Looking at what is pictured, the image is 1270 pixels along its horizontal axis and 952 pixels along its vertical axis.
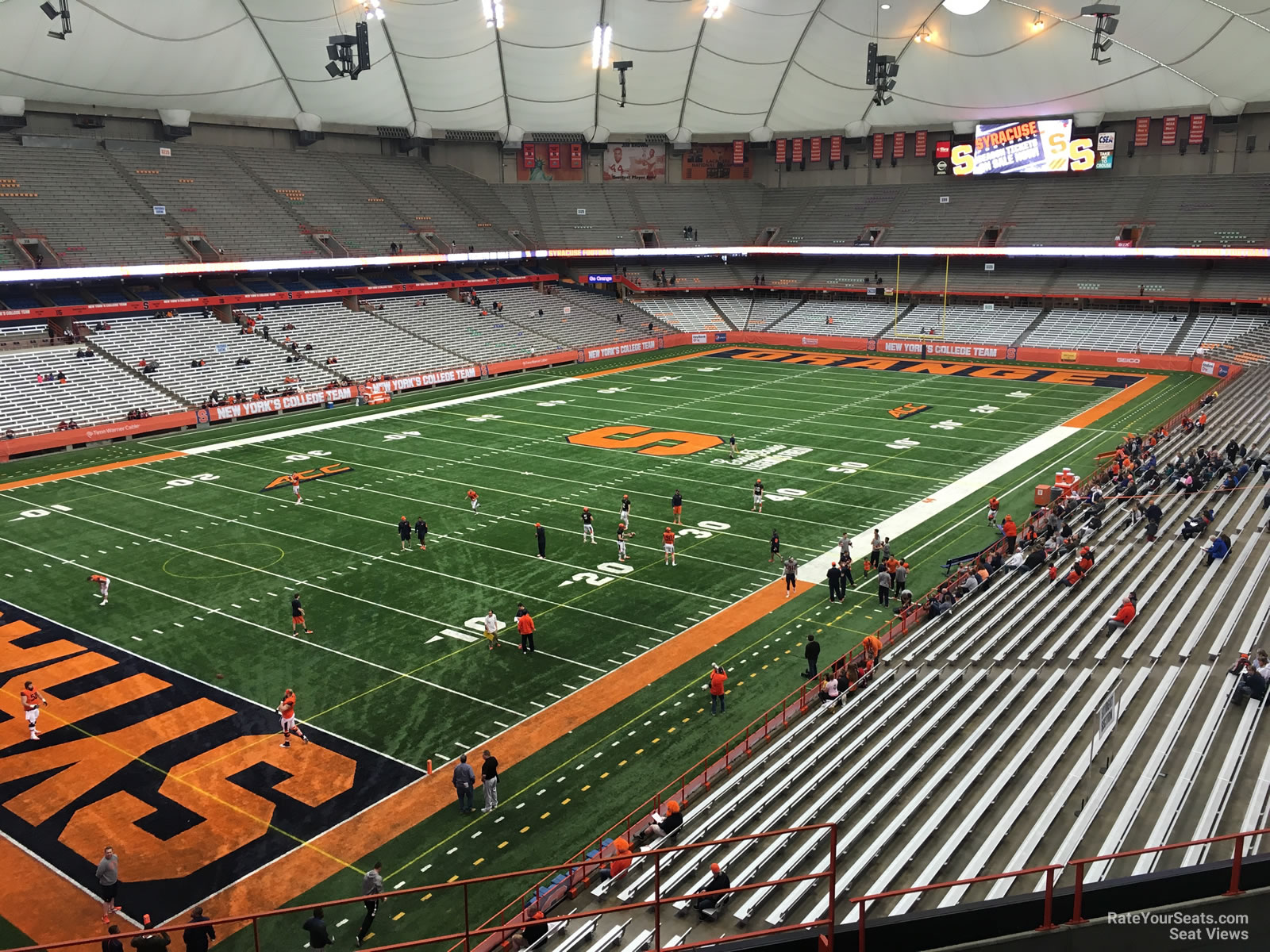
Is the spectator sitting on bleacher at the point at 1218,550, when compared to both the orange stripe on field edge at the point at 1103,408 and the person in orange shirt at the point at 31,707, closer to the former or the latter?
the orange stripe on field edge at the point at 1103,408

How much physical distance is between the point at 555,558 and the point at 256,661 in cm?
836

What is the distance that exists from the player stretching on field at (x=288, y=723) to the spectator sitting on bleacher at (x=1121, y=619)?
1466 cm

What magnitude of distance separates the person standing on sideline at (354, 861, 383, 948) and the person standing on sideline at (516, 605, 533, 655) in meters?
7.54

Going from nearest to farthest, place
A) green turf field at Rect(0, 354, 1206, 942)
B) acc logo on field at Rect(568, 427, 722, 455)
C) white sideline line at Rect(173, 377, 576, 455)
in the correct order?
green turf field at Rect(0, 354, 1206, 942), acc logo on field at Rect(568, 427, 722, 455), white sideline line at Rect(173, 377, 576, 455)

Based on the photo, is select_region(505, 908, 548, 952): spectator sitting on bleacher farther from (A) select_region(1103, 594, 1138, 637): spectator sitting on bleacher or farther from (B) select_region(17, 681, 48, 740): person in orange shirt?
(A) select_region(1103, 594, 1138, 637): spectator sitting on bleacher

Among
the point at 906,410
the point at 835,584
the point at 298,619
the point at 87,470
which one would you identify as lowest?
the point at 298,619

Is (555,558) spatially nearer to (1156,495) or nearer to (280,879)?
(280,879)

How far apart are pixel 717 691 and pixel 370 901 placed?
7.20 m

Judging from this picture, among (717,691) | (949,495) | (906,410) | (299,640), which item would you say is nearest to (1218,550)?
(949,495)

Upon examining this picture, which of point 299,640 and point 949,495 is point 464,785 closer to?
point 299,640

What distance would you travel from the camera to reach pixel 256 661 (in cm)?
2014

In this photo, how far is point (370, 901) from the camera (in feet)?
40.5

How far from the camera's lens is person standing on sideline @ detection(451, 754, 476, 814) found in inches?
579

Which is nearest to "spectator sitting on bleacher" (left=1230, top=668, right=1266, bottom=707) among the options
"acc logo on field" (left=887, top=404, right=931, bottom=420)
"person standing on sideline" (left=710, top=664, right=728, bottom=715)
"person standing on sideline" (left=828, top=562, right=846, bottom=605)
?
"person standing on sideline" (left=710, top=664, right=728, bottom=715)
